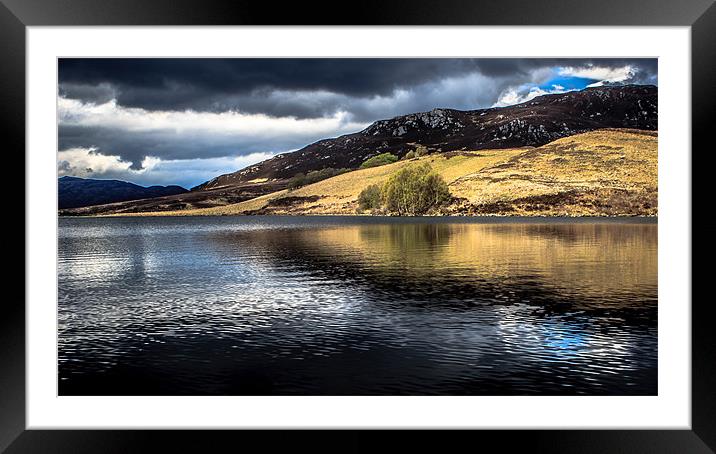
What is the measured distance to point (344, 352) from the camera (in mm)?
16000

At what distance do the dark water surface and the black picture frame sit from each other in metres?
6.17

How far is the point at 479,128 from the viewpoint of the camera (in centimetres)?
18325

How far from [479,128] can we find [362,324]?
16960 cm

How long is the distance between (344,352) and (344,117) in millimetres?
170962

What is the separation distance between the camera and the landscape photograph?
569 inches

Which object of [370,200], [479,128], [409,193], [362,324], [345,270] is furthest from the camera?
[479,128]
